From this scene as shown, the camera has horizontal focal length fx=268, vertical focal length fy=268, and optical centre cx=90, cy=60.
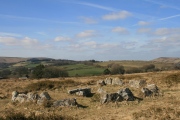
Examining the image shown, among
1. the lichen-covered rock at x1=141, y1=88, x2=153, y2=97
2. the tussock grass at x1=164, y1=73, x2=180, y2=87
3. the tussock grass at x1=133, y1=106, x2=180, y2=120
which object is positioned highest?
the tussock grass at x1=164, y1=73, x2=180, y2=87

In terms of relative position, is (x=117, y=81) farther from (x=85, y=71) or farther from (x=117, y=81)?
(x=85, y=71)

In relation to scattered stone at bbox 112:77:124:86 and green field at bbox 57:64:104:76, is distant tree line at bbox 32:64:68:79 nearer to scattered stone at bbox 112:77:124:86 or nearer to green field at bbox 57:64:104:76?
green field at bbox 57:64:104:76

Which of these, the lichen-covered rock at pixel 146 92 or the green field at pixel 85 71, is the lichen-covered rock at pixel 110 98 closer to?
the lichen-covered rock at pixel 146 92

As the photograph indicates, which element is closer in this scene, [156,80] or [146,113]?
[146,113]

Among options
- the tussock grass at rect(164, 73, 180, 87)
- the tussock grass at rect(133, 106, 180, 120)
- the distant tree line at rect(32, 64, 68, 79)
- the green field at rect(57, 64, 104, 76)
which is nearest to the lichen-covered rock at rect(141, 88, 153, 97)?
the tussock grass at rect(133, 106, 180, 120)

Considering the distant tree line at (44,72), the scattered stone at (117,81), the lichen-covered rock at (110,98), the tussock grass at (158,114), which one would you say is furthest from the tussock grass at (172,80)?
the distant tree line at (44,72)

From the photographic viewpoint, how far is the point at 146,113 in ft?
46.7

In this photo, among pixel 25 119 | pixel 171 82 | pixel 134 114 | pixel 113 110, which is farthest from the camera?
pixel 171 82

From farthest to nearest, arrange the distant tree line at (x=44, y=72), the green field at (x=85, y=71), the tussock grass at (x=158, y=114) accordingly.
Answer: the green field at (x=85, y=71)
the distant tree line at (x=44, y=72)
the tussock grass at (x=158, y=114)

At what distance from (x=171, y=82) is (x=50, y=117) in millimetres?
21503

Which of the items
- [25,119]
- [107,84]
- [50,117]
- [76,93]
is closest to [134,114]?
[50,117]

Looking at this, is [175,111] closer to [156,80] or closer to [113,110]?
[113,110]

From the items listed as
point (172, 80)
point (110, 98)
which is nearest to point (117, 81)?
point (172, 80)

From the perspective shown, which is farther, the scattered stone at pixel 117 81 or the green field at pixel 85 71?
the green field at pixel 85 71
